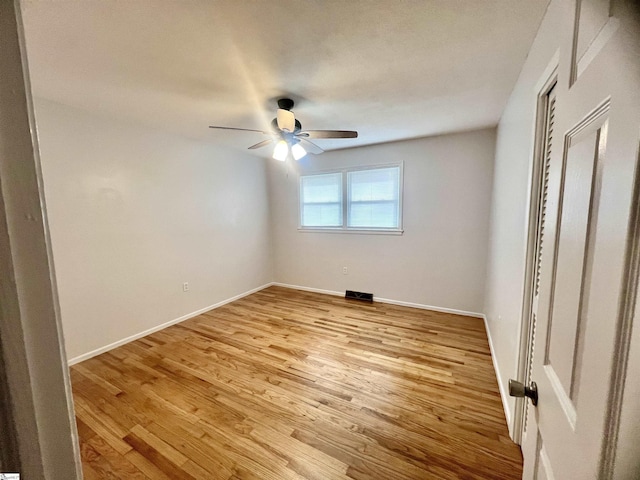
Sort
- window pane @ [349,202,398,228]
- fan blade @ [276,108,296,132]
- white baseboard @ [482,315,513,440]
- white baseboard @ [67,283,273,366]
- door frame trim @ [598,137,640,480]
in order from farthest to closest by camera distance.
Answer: window pane @ [349,202,398,228] < white baseboard @ [67,283,273,366] < fan blade @ [276,108,296,132] < white baseboard @ [482,315,513,440] < door frame trim @ [598,137,640,480]

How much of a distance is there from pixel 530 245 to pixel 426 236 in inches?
87.6

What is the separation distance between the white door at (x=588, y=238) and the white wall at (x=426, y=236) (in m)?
2.93

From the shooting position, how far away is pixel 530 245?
144cm

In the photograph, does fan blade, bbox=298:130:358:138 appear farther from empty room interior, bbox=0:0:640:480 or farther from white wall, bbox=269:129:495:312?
white wall, bbox=269:129:495:312

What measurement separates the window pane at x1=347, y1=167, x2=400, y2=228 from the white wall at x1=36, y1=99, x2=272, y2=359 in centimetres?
184

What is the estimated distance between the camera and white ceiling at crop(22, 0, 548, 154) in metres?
1.31

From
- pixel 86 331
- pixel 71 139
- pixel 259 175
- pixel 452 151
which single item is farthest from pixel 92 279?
pixel 452 151

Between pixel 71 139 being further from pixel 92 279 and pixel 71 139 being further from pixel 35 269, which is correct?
pixel 35 269

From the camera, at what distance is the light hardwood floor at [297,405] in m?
1.47

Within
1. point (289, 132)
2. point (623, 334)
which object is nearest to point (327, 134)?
point (289, 132)

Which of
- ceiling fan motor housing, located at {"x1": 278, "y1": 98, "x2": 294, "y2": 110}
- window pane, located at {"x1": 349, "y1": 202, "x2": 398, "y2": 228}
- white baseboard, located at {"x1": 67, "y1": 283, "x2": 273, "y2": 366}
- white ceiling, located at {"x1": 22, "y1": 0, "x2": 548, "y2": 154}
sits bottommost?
white baseboard, located at {"x1": 67, "y1": 283, "x2": 273, "y2": 366}

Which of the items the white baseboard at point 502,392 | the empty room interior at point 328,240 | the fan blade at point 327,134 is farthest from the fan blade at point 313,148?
the white baseboard at point 502,392

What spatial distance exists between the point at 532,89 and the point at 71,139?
3661mm

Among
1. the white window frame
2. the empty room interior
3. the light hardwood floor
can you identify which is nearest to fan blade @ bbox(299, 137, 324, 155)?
the empty room interior
